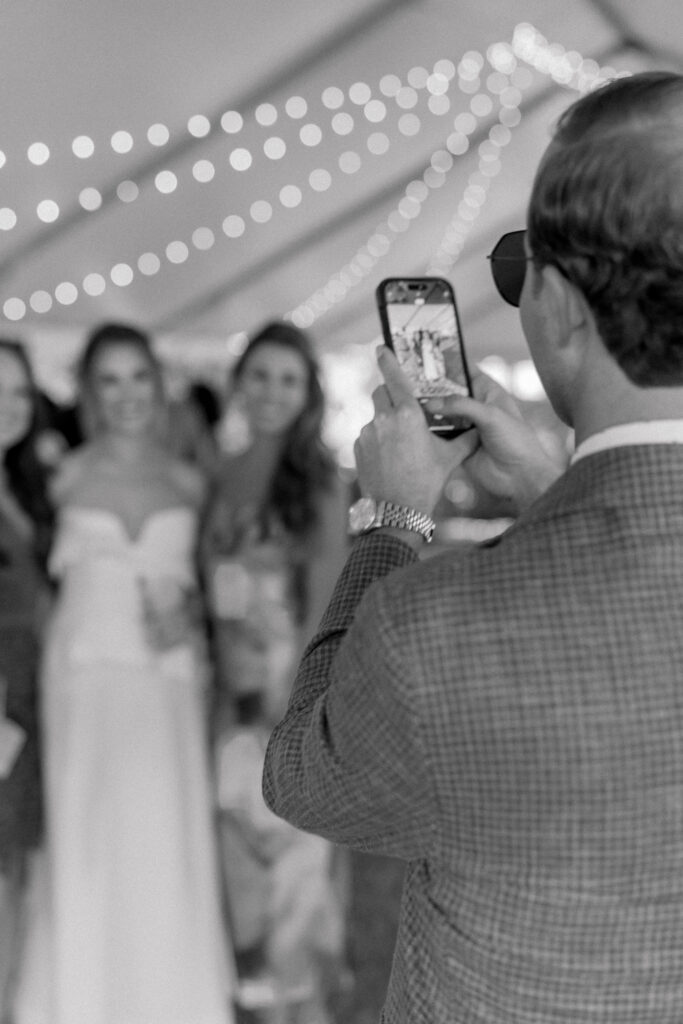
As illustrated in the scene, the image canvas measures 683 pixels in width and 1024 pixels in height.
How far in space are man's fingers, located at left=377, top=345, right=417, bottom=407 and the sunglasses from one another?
0.10 m

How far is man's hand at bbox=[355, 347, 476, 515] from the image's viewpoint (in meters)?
0.84

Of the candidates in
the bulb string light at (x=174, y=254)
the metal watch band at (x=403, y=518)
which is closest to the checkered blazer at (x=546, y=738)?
the metal watch band at (x=403, y=518)

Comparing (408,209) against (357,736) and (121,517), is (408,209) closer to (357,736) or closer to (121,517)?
(121,517)

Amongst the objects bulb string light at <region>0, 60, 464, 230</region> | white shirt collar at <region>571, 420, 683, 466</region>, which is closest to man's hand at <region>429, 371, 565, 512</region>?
white shirt collar at <region>571, 420, 683, 466</region>

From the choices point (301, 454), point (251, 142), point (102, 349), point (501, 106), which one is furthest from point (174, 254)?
point (301, 454)

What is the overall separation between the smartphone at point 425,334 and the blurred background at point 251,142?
166 cm

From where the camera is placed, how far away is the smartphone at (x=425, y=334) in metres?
0.98

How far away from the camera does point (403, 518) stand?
0.83 meters

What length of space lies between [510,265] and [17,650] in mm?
1689

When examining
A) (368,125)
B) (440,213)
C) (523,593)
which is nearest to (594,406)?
(523,593)

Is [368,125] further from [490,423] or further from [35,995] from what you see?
[490,423]

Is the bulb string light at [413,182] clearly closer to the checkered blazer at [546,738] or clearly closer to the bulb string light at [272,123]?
the bulb string light at [272,123]

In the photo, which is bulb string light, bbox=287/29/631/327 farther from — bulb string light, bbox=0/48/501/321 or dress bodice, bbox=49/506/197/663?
dress bodice, bbox=49/506/197/663

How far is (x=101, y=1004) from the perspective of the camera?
7.30ft
